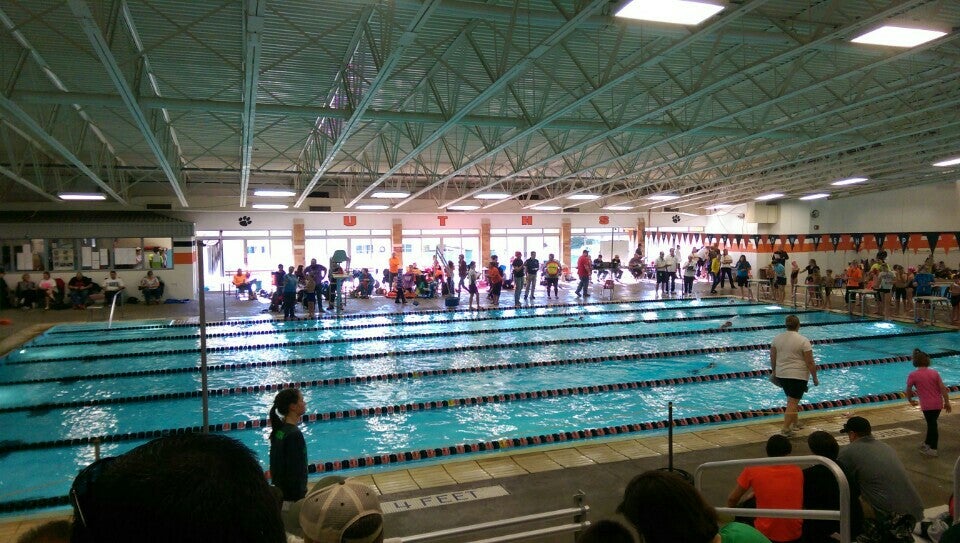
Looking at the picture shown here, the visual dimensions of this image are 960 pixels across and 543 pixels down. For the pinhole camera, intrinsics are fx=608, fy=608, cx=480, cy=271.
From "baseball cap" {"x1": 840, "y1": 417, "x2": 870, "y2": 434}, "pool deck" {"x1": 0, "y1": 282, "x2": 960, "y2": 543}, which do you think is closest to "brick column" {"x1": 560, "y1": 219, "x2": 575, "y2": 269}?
"pool deck" {"x1": 0, "y1": 282, "x2": 960, "y2": 543}

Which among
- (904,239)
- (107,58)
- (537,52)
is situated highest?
(537,52)

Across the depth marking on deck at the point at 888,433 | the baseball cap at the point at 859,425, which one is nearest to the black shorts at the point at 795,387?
the depth marking on deck at the point at 888,433

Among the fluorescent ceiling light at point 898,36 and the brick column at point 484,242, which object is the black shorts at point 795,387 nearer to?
the fluorescent ceiling light at point 898,36

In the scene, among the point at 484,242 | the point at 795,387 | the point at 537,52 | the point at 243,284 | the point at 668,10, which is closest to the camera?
the point at 668,10

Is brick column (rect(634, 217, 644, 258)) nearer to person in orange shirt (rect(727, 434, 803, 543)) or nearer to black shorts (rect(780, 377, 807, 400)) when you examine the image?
black shorts (rect(780, 377, 807, 400))

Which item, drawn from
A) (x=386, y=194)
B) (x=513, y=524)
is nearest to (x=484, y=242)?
(x=386, y=194)

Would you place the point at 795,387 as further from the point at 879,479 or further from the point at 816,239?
the point at 816,239

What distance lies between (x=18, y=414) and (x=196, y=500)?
850 cm

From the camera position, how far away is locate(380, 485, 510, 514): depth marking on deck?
13.9 feet

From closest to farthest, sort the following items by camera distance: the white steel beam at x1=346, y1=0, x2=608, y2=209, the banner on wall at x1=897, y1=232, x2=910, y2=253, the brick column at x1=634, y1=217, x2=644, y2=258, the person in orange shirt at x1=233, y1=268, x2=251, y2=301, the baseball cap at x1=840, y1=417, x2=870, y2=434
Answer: the baseball cap at x1=840, y1=417, x2=870, y2=434 → the white steel beam at x1=346, y1=0, x2=608, y2=209 → the banner on wall at x1=897, y1=232, x2=910, y2=253 → the person in orange shirt at x1=233, y1=268, x2=251, y2=301 → the brick column at x1=634, y1=217, x2=644, y2=258

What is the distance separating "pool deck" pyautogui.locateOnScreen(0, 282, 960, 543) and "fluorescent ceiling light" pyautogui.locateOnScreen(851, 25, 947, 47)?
3756 millimetres

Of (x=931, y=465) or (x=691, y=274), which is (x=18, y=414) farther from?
(x=691, y=274)

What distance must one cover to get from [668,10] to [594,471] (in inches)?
151

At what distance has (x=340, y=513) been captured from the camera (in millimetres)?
1447
